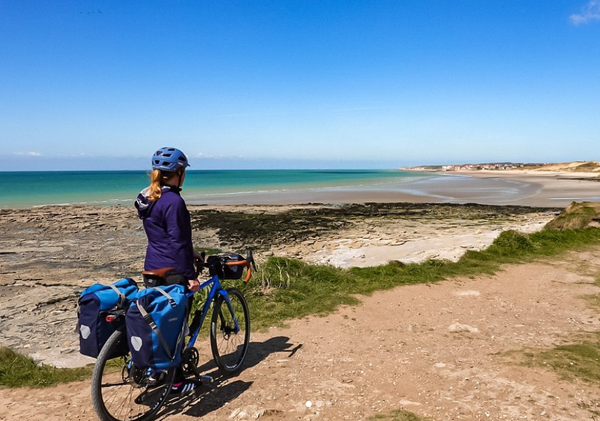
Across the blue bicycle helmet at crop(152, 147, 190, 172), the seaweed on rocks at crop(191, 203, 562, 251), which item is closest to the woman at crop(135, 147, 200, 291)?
the blue bicycle helmet at crop(152, 147, 190, 172)

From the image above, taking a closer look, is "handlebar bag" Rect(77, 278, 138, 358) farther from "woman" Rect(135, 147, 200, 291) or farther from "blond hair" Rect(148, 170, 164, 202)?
"blond hair" Rect(148, 170, 164, 202)

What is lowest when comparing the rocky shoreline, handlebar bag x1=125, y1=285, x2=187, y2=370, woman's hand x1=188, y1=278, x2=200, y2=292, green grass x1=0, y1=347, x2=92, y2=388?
the rocky shoreline

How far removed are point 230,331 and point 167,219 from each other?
197 centimetres

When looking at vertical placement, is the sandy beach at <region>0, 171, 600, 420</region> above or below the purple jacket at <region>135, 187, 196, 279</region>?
below

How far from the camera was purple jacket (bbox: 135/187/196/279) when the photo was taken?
148 inches

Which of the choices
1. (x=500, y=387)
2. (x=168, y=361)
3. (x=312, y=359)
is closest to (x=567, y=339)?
(x=500, y=387)

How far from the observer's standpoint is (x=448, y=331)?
630 cm

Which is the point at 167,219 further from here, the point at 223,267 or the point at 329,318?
the point at 329,318

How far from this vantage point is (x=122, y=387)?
12.9 ft

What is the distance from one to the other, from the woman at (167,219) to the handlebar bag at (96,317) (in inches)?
19.4

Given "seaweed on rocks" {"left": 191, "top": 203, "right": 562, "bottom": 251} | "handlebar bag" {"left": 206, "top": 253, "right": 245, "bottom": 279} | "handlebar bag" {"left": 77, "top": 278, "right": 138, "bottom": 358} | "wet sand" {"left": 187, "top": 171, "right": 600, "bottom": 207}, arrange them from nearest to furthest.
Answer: "handlebar bag" {"left": 77, "top": 278, "right": 138, "bottom": 358} → "handlebar bag" {"left": 206, "top": 253, "right": 245, "bottom": 279} → "seaweed on rocks" {"left": 191, "top": 203, "right": 562, "bottom": 251} → "wet sand" {"left": 187, "top": 171, "right": 600, "bottom": 207}

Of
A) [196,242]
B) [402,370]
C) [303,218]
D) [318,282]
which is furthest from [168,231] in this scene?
[303,218]

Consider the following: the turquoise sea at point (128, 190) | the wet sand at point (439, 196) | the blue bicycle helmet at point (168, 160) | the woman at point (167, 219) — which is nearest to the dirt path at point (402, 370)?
the woman at point (167, 219)

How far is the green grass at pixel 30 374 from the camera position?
4.66 meters
